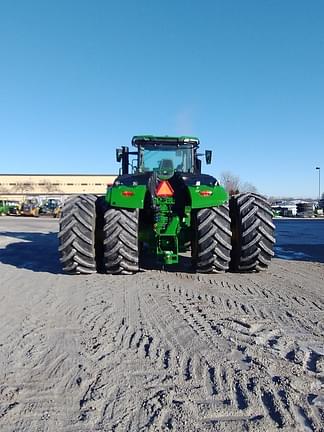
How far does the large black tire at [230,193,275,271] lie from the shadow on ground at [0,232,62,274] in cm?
369

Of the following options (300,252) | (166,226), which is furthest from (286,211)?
(166,226)

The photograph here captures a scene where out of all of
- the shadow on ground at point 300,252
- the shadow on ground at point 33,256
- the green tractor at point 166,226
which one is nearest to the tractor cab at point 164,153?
the green tractor at point 166,226

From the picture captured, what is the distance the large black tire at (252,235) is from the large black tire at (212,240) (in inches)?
14.0

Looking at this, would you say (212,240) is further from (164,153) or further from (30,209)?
(30,209)

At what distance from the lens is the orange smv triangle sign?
8695mm

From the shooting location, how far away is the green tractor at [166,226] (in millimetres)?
8125

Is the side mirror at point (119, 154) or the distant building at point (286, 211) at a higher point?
the side mirror at point (119, 154)

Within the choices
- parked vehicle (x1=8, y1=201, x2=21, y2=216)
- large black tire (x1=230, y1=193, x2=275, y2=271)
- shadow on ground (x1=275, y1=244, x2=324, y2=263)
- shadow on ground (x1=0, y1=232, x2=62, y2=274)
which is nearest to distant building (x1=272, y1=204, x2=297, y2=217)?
parked vehicle (x1=8, y1=201, x2=21, y2=216)

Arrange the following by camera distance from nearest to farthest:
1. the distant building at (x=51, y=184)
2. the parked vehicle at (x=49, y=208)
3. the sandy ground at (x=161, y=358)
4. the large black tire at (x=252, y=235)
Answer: the sandy ground at (x=161, y=358) < the large black tire at (x=252, y=235) < the parked vehicle at (x=49, y=208) < the distant building at (x=51, y=184)

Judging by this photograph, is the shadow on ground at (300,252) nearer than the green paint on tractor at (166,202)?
No

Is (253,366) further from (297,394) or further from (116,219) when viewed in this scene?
(116,219)

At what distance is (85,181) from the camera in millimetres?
85438

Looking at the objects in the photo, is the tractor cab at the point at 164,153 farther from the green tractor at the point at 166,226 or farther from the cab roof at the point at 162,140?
the green tractor at the point at 166,226

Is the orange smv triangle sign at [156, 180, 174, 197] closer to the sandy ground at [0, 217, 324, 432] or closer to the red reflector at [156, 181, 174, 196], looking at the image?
the red reflector at [156, 181, 174, 196]
